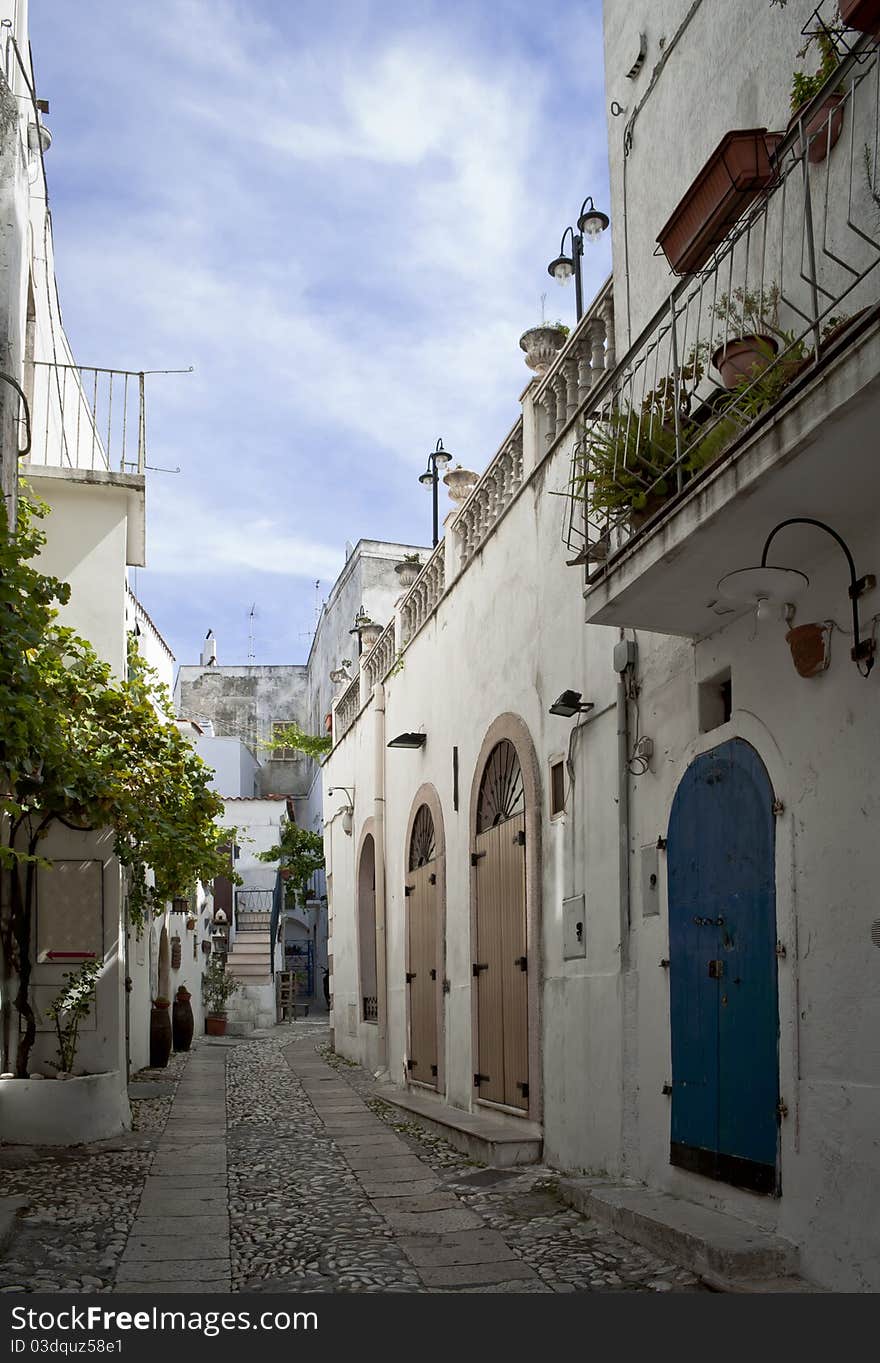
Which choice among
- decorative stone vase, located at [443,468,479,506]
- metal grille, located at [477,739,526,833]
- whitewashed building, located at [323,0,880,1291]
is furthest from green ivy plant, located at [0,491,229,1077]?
decorative stone vase, located at [443,468,479,506]

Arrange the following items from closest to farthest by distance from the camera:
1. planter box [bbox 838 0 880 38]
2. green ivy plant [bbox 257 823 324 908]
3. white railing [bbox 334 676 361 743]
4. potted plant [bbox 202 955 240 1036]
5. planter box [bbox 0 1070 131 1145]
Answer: planter box [bbox 838 0 880 38], planter box [bbox 0 1070 131 1145], white railing [bbox 334 676 361 743], potted plant [bbox 202 955 240 1036], green ivy plant [bbox 257 823 324 908]

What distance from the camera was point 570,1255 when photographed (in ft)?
20.5

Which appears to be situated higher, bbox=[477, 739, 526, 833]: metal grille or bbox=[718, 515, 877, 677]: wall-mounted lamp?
bbox=[718, 515, 877, 677]: wall-mounted lamp

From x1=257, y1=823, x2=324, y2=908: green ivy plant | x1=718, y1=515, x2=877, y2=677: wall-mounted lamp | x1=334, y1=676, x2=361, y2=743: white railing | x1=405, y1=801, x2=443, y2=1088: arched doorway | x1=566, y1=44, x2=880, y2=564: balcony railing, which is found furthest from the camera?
x1=257, y1=823, x2=324, y2=908: green ivy plant

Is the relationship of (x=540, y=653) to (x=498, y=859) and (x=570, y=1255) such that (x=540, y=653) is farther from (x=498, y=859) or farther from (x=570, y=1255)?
(x=570, y=1255)

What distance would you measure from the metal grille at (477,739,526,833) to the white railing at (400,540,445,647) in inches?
108

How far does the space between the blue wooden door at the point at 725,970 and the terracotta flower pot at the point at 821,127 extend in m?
2.75

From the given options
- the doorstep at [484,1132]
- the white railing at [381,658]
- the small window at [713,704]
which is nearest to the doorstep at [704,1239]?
the doorstep at [484,1132]

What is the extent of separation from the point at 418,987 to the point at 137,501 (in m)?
6.07

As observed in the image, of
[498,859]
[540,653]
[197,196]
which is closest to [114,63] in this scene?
[197,196]

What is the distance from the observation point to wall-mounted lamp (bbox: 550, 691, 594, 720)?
841 cm

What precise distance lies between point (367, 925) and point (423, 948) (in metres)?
4.83

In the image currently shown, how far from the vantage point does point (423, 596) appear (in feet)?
47.3

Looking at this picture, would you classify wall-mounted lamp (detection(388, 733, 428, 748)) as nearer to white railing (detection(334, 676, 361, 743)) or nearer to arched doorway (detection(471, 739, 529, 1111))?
arched doorway (detection(471, 739, 529, 1111))
